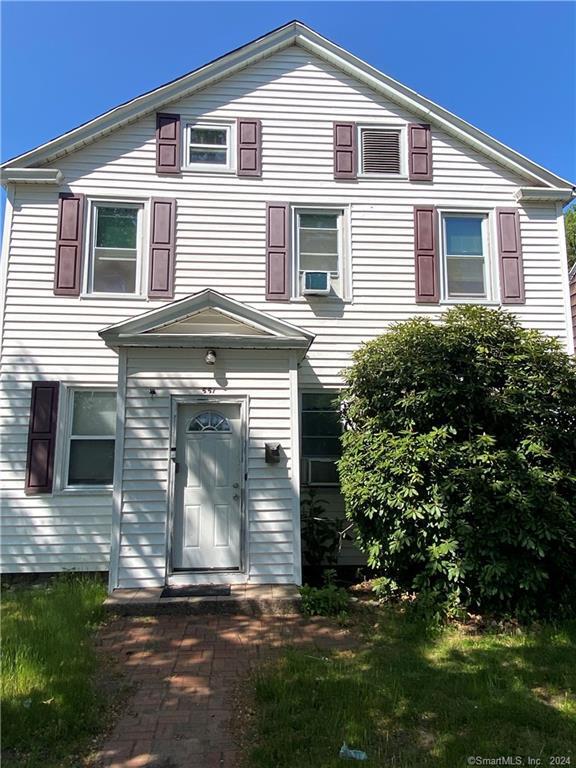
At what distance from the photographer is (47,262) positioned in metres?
7.73

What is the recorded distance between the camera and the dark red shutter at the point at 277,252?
788 cm

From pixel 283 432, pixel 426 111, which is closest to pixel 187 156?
pixel 426 111

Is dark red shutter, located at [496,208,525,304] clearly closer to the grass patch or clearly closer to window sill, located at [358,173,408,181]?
window sill, located at [358,173,408,181]

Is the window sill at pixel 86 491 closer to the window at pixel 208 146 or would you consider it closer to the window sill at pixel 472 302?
the window at pixel 208 146

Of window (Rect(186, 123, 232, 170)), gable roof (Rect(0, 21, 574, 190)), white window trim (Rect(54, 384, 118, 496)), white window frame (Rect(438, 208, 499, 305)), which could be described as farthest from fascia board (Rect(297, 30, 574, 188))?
white window trim (Rect(54, 384, 118, 496))

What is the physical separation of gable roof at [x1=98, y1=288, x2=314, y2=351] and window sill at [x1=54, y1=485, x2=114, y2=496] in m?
2.31

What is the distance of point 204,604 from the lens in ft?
17.8

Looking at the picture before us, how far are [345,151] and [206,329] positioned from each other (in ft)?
13.6

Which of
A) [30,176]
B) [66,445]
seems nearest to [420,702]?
[66,445]

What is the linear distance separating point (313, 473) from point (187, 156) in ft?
17.6

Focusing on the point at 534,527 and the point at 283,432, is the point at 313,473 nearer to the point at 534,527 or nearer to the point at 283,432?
the point at 283,432

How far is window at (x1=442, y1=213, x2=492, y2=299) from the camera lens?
27.0 feet

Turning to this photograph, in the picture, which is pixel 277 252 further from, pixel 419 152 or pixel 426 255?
pixel 419 152

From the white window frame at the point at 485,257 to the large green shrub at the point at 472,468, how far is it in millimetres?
1982
